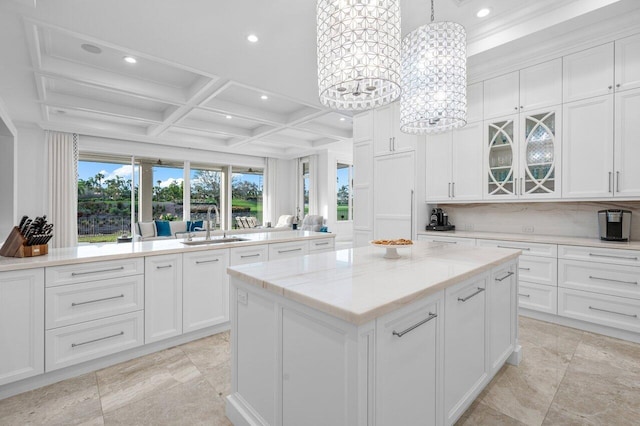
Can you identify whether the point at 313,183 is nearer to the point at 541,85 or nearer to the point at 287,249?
the point at 287,249

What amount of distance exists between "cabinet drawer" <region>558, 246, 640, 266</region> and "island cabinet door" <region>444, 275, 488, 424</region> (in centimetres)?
181

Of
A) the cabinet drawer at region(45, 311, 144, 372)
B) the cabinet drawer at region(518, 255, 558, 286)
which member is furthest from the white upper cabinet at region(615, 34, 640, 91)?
the cabinet drawer at region(45, 311, 144, 372)

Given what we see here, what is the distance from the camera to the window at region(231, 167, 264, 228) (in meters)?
9.51

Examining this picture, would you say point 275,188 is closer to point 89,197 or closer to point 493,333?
point 89,197

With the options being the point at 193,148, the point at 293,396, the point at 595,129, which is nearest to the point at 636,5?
the point at 595,129

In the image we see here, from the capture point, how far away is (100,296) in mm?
2199

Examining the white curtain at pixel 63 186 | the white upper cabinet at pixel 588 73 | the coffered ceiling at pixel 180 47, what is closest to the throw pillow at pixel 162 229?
the white curtain at pixel 63 186

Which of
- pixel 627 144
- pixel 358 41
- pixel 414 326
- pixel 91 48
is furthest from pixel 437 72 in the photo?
pixel 91 48

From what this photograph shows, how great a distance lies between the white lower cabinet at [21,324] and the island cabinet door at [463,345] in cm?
250

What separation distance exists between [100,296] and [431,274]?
7.56 feet

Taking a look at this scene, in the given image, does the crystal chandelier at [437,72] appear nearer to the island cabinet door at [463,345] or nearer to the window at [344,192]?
the island cabinet door at [463,345]

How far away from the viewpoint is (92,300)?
2.17 meters

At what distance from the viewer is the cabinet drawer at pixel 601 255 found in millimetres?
2592

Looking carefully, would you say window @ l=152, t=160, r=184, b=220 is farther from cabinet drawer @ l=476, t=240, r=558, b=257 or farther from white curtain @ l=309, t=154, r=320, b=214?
cabinet drawer @ l=476, t=240, r=558, b=257
